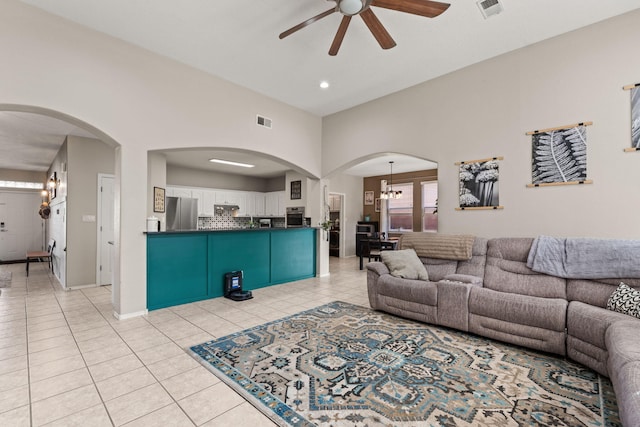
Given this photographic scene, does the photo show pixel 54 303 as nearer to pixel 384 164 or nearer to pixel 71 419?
pixel 71 419

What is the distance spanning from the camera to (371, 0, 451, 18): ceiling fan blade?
2.33m

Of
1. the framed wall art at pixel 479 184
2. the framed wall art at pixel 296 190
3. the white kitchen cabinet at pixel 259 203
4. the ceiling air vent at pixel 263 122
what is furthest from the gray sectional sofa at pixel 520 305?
the white kitchen cabinet at pixel 259 203

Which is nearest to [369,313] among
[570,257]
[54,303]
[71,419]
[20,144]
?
[570,257]

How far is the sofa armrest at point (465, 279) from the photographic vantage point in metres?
3.26

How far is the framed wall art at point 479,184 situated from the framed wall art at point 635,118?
1.16 metres

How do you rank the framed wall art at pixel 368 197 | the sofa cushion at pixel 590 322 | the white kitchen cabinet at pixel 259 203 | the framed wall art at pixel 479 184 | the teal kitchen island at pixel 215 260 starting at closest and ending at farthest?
the sofa cushion at pixel 590 322
the framed wall art at pixel 479 184
the teal kitchen island at pixel 215 260
the white kitchen cabinet at pixel 259 203
the framed wall art at pixel 368 197

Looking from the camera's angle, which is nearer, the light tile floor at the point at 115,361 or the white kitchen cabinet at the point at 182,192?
the light tile floor at the point at 115,361

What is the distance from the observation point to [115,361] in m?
2.49

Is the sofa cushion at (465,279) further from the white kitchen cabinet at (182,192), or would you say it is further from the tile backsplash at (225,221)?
the white kitchen cabinet at (182,192)

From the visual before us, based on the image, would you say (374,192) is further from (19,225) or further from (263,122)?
(19,225)

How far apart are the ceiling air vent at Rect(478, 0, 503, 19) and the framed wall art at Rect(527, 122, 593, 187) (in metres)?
1.46

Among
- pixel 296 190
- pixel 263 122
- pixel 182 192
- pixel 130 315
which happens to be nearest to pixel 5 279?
pixel 182 192

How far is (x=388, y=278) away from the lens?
3672 millimetres

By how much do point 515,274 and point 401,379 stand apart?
1.97m
